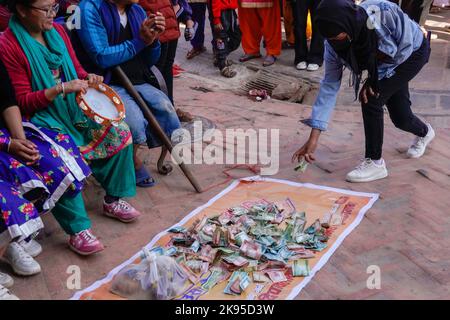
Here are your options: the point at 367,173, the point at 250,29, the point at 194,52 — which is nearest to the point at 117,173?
the point at 367,173

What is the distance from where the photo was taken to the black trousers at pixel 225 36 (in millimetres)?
6129

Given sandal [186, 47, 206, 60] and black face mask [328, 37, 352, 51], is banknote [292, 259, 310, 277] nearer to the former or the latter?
black face mask [328, 37, 352, 51]

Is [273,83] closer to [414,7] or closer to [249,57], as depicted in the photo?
[249,57]

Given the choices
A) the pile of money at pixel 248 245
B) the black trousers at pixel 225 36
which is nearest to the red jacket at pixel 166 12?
the pile of money at pixel 248 245

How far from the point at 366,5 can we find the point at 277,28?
10.5ft

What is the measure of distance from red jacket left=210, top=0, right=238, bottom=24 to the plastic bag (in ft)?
13.1

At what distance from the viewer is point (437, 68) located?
5891 millimetres

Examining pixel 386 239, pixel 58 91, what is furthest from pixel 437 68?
pixel 58 91

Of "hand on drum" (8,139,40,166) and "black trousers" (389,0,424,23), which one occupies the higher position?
"hand on drum" (8,139,40,166)

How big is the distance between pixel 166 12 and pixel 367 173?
6.25 feet

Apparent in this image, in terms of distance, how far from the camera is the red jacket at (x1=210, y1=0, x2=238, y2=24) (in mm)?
6047

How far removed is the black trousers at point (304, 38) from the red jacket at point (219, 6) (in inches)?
27.3

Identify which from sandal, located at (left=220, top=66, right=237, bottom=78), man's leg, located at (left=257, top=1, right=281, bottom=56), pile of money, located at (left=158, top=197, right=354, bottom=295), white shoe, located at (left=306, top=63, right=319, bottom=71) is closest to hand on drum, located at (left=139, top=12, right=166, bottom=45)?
pile of money, located at (left=158, top=197, right=354, bottom=295)
